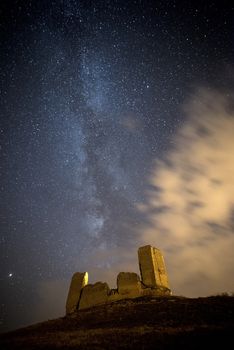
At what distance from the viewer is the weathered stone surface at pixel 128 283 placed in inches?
951

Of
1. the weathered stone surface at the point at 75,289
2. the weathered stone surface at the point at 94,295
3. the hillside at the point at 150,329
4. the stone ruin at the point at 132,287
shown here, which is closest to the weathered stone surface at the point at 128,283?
the stone ruin at the point at 132,287

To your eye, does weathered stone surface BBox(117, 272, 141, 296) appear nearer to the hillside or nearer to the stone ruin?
the stone ruin

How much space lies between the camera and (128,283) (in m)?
24.8

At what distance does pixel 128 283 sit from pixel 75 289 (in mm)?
6271

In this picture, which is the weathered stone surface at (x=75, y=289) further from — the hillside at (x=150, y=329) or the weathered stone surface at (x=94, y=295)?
the hillside at (x=150, y=329)

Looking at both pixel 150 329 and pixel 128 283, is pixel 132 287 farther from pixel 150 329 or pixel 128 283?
pixel 150 329

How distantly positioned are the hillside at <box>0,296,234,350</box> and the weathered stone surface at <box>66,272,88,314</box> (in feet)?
26.2

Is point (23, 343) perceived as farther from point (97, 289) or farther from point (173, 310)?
point (97, 289)

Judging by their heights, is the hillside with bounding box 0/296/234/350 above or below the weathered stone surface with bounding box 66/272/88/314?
below

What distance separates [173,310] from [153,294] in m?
7.68

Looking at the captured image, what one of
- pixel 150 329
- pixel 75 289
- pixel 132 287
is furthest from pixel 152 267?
pixel 150 329

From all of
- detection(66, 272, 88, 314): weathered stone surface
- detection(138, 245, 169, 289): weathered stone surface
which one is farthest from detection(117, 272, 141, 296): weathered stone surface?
detection(66, 272, 88, 314): weathered stone surface

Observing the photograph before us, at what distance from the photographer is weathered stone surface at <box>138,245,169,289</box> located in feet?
80.6

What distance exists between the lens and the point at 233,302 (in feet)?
49.8
